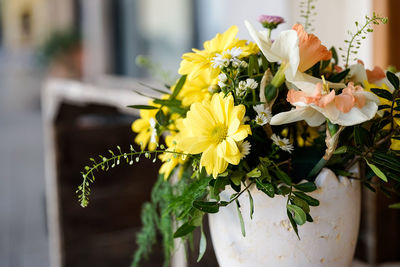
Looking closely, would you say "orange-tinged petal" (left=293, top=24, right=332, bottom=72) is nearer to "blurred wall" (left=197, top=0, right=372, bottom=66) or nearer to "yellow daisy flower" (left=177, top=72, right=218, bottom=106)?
"yellow daisy flower" (left=177, top=72, right=218, bottom=106)

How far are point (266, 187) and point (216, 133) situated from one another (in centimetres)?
8

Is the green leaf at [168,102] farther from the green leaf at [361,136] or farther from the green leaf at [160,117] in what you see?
the green leaf at [361,136]

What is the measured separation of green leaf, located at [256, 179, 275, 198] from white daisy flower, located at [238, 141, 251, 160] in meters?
0.03

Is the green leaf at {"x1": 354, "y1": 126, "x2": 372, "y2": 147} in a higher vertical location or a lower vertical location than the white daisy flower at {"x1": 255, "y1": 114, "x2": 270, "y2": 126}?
lower

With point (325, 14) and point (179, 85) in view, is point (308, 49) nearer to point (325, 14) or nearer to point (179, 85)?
point (179, 85)

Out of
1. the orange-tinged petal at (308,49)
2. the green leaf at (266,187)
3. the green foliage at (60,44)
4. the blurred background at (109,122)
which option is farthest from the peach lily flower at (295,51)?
the green foliage at (60,44)

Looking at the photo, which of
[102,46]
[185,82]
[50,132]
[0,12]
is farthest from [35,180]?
[0,12]

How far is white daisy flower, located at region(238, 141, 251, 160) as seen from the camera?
0.52 metres

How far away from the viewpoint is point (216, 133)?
1.71 feet

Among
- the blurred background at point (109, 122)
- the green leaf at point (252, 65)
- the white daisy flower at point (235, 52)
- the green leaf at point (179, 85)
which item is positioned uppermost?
the white daisy flower at point (235, 52)

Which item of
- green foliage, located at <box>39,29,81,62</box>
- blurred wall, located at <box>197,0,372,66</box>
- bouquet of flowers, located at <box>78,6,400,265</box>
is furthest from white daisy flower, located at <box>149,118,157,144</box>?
green foliage, located at <box>39,29,81,62</box>

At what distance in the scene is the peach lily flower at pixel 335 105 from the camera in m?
0.47

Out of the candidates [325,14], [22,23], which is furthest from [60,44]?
[325,14]

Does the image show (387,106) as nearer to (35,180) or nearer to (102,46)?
(102,46)
